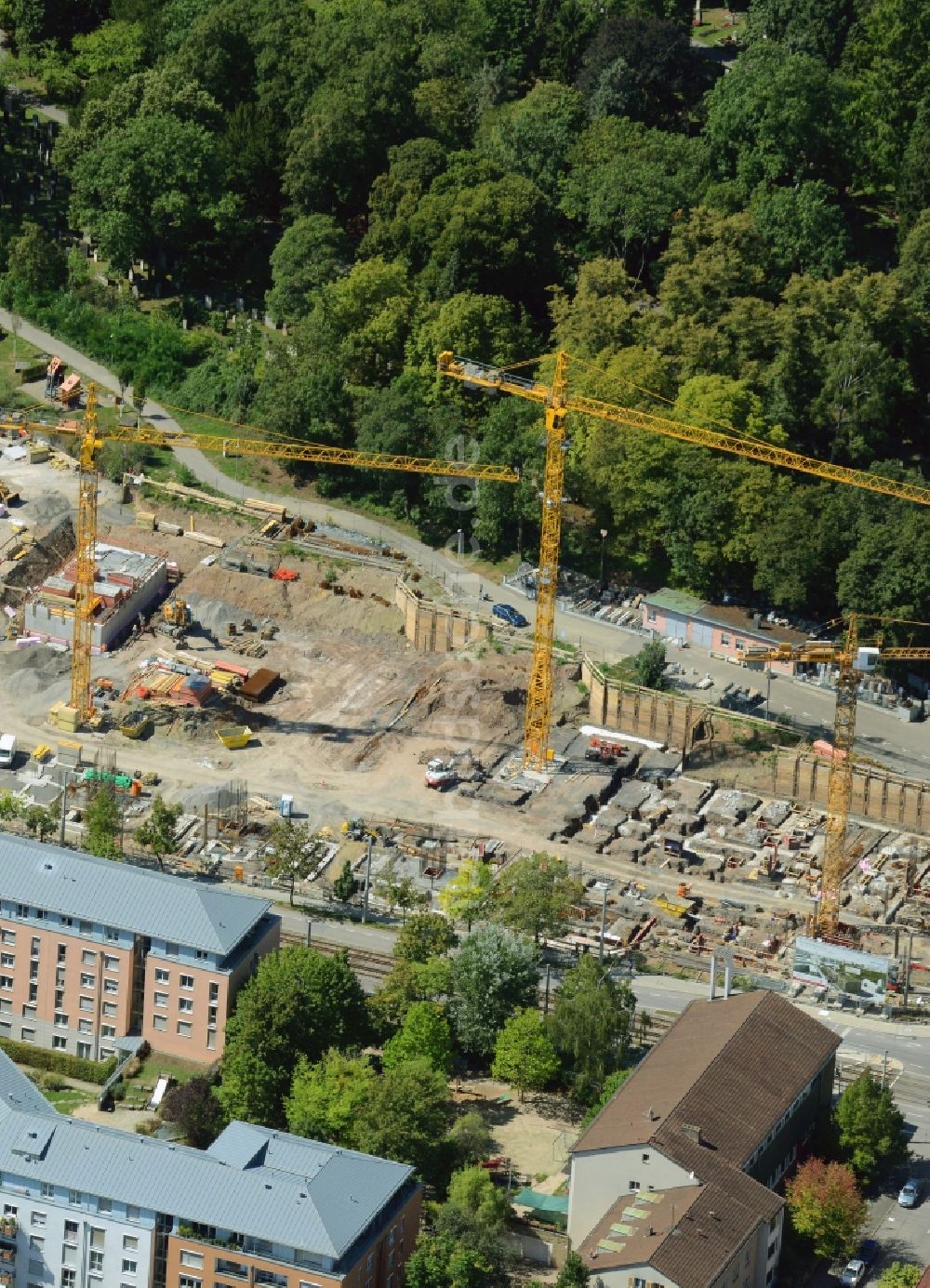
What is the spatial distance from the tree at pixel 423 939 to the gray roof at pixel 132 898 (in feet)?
31.1

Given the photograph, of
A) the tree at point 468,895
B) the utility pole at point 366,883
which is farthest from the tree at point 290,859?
the tree at point 468,895

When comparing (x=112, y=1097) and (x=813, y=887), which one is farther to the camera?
(x=813, y=887)

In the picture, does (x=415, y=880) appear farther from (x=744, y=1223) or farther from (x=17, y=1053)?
(x=744, y=1223)

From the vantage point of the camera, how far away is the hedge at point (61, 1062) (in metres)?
176

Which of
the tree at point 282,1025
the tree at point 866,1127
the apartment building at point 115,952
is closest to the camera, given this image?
the tree at point 866,1127

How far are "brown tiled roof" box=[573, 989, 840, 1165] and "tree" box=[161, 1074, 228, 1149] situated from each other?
19730 mm

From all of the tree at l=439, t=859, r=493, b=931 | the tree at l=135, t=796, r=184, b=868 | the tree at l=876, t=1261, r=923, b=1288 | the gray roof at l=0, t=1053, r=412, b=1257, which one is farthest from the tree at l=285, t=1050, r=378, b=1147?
the tree at l=135, t=796, r=184, b=868

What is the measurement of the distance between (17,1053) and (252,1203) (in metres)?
29.7

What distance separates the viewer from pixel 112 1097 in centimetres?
17438

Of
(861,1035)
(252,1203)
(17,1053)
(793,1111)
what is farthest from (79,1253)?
(861,1035)

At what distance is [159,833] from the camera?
646ft

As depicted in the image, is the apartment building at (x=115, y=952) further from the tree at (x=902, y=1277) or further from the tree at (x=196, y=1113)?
the tree at (x=902, y=1277)

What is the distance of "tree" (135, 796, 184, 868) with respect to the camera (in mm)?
195625

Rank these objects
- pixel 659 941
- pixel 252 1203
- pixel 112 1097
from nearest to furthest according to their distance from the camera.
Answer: pixel 252 1203, pixel 112 1097, pixel 659 941
